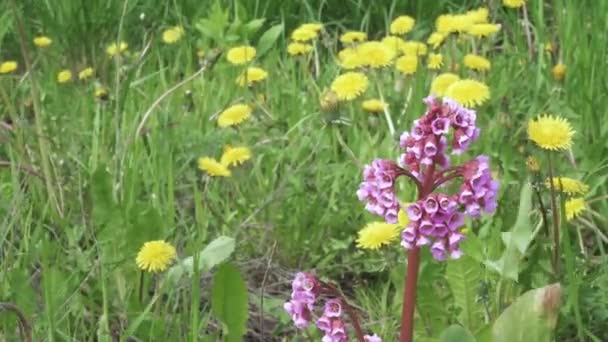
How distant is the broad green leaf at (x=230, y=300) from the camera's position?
1322 millimetres

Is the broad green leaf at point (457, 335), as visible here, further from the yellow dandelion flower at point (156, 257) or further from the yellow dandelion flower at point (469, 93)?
the yellow dandelion flower at point (469, 93)

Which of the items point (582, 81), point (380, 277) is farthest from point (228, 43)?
point (380, 277)

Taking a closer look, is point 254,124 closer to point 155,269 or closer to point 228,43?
point 228,43

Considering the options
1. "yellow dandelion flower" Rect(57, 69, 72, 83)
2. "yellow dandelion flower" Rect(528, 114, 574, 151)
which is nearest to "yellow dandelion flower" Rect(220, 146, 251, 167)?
"yellow dandelion flower" Rect(528, 114, 574, 151)

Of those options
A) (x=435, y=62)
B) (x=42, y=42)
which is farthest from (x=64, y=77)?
(x=435, y=62)

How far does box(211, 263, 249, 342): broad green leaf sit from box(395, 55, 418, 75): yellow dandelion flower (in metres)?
0.87

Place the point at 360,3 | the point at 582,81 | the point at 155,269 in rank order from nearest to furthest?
1. the point at 155,269
2. the point at 582,81
3. the point at 360,3

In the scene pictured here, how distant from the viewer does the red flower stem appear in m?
1.04

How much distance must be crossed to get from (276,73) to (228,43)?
0.16m

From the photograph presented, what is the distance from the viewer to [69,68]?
9.03ft

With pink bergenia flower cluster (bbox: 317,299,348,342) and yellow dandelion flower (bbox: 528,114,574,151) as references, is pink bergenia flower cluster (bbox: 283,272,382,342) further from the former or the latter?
yellow dandelion flower (bbox: 528,114,574,151)

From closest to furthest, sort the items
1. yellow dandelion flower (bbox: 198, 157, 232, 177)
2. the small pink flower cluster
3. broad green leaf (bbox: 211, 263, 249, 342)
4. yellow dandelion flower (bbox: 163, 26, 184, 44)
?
the small pink flower cluster < broad green leaf (bbox: 211, 263, 249, 342) < yellow dandelion flower (bbox: 198, 157, 232, 177) < yellow dandelion flower (bbox: 163, 26, 184, 44)

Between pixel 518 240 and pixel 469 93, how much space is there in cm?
61

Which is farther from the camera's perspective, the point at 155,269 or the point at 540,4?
the point at 540,4
